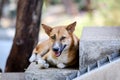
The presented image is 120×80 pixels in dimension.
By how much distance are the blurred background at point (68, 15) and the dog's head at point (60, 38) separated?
6.76 meters

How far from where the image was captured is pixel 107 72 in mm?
4266

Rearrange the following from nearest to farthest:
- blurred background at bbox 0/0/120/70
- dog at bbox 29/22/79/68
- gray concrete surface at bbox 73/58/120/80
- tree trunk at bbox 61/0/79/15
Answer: gray concrete surface at bbox 73/58/120/80, dog at bbox 29/22/79/68, blurred background at bbox 0/0/120/70, tree trunk at bbox 61/0/79/15

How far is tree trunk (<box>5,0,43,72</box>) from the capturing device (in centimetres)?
623

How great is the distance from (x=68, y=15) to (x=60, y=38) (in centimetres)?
1552

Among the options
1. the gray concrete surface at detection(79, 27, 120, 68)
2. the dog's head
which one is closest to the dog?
the dog's head

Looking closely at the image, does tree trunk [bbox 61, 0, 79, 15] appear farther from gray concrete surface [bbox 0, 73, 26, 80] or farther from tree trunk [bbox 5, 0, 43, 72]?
gray concrete surface [bbox 0, 73, 26, 80]

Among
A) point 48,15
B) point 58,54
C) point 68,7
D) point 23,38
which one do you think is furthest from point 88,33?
point 48,15

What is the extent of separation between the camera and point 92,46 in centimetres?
447

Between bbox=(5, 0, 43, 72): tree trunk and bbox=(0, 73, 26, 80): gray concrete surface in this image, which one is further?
bbox=(5, 0, 43, 72): tree trunk

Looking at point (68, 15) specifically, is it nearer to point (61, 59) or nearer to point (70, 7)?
point (70, 7)

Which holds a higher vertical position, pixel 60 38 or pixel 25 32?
pixel 60 38

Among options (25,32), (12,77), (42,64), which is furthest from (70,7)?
(42,64)

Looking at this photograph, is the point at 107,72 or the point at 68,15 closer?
the point at 107,72

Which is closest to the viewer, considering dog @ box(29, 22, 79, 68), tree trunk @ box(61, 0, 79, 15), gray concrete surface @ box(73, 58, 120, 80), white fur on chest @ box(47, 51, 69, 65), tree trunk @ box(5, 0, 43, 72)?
gray concrete surface @ box(73, 58, 120, 80)
